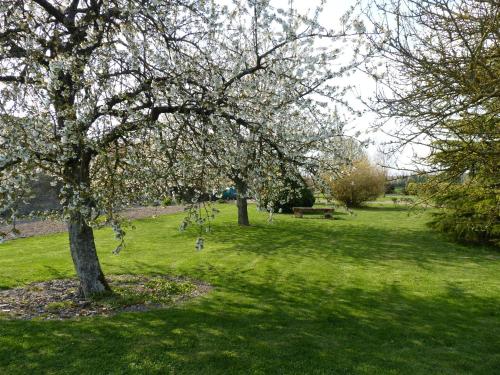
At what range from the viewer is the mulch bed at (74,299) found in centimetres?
761

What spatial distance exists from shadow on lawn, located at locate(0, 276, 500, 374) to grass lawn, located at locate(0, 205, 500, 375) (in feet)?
0.06

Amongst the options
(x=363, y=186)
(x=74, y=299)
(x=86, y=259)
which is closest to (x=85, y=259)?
(x=86, y=259)

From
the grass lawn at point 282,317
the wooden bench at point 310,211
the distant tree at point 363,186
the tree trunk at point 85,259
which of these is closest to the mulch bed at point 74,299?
the tree trunk at point 85,259

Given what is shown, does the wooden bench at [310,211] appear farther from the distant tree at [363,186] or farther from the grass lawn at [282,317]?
the grass lawn at [282,317]

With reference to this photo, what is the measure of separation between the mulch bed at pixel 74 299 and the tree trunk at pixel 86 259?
269 millimetres

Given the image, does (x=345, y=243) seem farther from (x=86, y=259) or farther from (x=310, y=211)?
(x=86, y=259)

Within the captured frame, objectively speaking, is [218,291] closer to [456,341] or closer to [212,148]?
[212,148]

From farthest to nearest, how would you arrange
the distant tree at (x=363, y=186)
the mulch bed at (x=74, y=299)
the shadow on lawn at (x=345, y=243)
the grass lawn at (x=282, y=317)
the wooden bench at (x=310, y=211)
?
the distant tree at (x=363, y=186)
the wooden bench at (x=310, y=211)
the shadow on lawn at (x=345, y=243)
the mulch bed at (x=74, y=299)
the grass lawn at (x=282, y=317)

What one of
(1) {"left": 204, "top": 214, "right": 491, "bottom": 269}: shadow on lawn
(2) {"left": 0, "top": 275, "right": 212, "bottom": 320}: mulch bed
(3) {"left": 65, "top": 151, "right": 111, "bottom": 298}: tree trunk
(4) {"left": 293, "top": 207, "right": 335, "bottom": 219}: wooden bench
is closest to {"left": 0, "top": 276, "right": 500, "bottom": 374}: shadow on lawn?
(2) {"left": 0, "top": 275, "right": 212, "bottom": 320}: mulch bed

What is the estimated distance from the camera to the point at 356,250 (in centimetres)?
1506

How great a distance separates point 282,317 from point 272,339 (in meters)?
1.22

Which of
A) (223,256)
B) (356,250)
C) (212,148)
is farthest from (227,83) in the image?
(356,250)

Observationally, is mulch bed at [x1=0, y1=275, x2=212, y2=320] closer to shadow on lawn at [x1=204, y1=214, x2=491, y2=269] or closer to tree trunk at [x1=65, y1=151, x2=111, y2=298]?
tree trunk at [x1=65, y1=151, x2=111, y2=298]

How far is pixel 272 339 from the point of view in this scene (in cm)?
655
